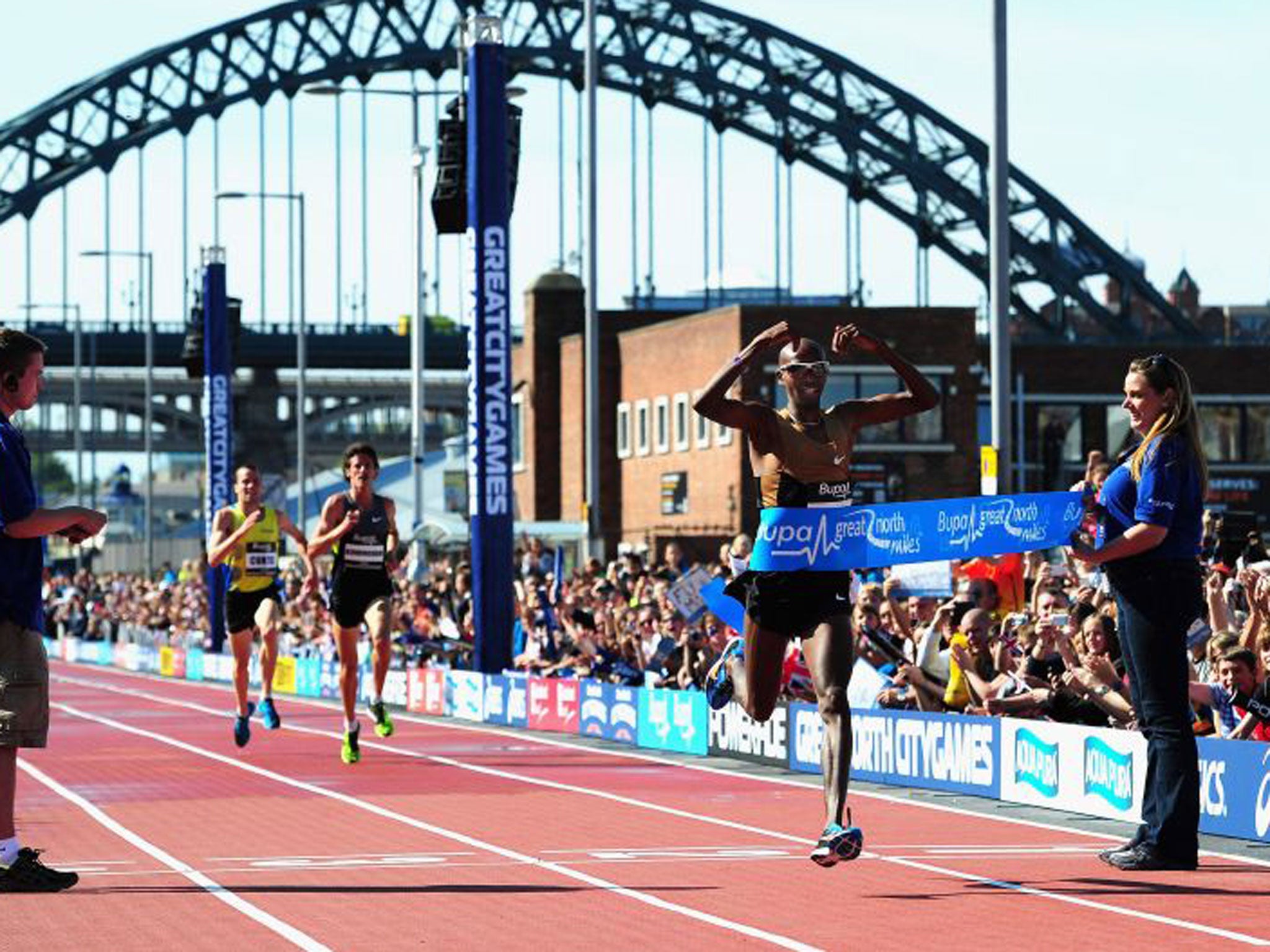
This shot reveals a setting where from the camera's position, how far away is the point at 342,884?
12695 mm

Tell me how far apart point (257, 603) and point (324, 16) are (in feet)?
253

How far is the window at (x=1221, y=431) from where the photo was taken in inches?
2739

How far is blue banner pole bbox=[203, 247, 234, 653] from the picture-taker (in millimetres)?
50094

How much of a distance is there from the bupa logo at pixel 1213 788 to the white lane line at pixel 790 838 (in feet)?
6.77

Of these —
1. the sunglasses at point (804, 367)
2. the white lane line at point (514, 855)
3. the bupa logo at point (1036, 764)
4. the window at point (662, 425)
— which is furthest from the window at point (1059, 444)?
the sunglasses at point (804, 367)

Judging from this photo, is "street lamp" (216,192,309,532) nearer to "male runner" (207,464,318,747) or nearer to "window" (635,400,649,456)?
"window" (635,400,649,456)

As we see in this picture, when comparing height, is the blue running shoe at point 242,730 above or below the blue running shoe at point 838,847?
below

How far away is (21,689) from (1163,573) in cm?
506

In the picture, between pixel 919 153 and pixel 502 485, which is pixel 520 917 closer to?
pixel 502 485

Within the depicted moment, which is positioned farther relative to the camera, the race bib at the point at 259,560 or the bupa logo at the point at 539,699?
the bupa logo at the point at 539,699

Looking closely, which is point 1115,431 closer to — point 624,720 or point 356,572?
point 624,720

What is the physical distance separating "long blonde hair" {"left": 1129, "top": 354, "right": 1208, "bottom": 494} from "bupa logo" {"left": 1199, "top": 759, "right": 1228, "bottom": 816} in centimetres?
299

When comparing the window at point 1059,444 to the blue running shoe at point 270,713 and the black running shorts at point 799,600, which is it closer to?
the blue running shoe at point 270,713

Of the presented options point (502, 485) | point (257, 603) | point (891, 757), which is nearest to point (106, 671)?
point (502, 485)
